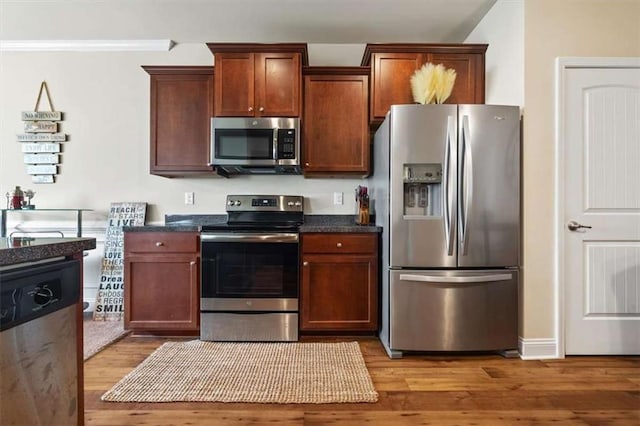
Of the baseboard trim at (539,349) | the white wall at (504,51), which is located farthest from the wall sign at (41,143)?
the baseboard trim at (539,349)

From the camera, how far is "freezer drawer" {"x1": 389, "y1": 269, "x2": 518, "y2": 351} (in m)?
2.26

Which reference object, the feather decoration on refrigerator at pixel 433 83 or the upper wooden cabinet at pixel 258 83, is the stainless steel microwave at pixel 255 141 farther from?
the feather decoration on refrigerator at pixel 433 83

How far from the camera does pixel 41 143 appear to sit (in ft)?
10.6

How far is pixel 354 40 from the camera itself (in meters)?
3.14

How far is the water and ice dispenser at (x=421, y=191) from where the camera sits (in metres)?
2.28

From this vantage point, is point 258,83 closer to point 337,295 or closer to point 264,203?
point 264,203

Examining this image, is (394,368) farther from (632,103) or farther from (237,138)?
(632,103)

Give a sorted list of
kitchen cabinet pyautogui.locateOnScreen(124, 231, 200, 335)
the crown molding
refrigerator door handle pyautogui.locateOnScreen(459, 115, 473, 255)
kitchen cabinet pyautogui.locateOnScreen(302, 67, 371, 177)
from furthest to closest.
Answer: the crown molding < kitchen cabinet pyautogui.locateOnScreen(302, 67, 371, 177) < kitchen cabinet pyautogui.locateOnScreen(124, 231, 200, 335) < refrigerator door handle pyautogui.locateOnScreen(459, 115, 473, 255)

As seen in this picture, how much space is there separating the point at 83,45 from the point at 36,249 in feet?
10.7

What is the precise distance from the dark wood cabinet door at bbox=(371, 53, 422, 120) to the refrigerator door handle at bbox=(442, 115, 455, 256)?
0.64 metres

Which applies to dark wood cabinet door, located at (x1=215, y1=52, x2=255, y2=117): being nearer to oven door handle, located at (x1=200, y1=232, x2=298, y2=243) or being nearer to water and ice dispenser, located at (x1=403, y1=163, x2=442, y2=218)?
oven door handle, located at (x1=200, y1=232, x2=298, y2=243)

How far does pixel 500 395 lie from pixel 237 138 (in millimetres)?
2478

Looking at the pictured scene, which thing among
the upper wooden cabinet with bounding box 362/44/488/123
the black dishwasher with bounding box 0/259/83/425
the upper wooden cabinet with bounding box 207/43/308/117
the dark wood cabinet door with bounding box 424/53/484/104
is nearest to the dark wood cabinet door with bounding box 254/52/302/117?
the upper wooden cabinet with bounding box 207/43/308/117

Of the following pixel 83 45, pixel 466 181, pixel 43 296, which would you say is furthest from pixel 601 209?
pixel 83 45
